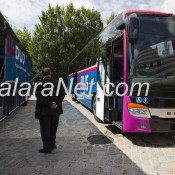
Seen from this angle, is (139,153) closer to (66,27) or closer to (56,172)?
(56,172)

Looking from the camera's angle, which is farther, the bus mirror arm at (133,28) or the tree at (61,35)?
the tree at (61,35)

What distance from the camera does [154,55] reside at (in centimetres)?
655

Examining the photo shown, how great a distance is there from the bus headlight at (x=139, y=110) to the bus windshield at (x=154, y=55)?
591 millimetres

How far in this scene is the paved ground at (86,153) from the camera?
4.80 meters

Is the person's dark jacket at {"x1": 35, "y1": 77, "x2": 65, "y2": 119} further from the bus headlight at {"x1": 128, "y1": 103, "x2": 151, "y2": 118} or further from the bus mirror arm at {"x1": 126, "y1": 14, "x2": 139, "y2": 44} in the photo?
the bus mirror arm at {"x1": 126, "y1": 14, "x2": 139, "y2": 44}

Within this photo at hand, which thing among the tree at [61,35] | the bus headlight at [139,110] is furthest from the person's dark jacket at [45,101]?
the tree at [61,35]

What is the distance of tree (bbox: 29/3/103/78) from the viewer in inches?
1426

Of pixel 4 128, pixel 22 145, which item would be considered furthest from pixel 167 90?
pixel 4 128

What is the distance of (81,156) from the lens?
558cm

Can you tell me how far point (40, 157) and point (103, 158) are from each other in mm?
1283

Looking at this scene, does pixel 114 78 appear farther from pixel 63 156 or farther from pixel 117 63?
pixel 63 156

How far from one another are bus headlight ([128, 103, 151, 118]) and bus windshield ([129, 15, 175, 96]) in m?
0.59

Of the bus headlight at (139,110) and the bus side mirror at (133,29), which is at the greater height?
the bus side mirror at (133,29)

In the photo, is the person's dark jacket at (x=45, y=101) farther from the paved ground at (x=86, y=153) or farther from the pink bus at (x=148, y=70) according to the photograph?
the pink bus at (x=148, y=70)
